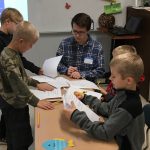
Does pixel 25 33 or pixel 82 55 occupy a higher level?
pixel 25 33

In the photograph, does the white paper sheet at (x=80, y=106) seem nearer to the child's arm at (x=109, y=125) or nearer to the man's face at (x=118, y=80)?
the child's arm at (x=109, y=125)

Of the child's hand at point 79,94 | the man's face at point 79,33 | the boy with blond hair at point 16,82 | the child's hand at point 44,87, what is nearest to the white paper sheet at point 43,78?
the child's hand at point 44,87

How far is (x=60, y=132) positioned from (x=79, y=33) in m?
1.23

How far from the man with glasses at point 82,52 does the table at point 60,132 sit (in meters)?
0.85

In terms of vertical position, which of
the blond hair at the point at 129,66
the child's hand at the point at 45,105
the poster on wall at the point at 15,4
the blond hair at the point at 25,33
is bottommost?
the child's hand at the point at 45,105

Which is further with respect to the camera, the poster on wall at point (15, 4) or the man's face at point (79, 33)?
the poster on wall at point (15, 4)

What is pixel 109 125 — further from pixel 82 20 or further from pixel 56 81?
pixel 82 20

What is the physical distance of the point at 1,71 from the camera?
1.74 metres

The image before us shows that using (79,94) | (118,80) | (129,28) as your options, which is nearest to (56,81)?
(79,94)

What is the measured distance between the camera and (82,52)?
102 inches

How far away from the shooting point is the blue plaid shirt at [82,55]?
256cm

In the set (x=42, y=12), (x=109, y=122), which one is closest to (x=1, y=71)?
(x=109, y=122)

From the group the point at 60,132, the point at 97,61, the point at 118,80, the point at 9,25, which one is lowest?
the point at 60,132

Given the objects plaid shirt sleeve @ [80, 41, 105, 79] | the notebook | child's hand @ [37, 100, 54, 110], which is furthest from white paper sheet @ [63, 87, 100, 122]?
the notebook
